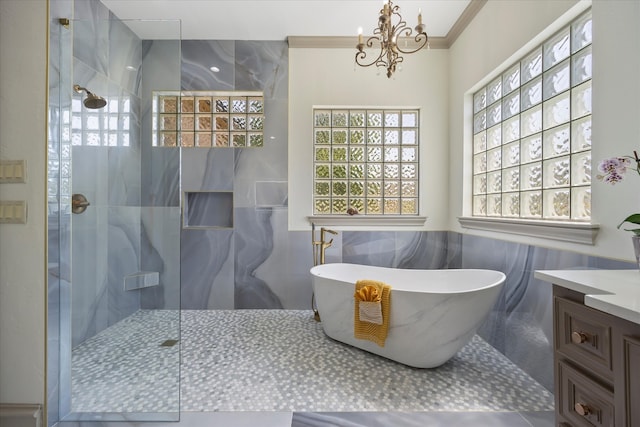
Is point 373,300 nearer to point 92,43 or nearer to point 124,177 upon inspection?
point 124,177

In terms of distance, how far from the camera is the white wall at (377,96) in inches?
120

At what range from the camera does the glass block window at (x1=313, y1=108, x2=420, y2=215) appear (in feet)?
10.3

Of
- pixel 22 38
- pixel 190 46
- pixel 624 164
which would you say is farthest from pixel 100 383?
pixel 190 46

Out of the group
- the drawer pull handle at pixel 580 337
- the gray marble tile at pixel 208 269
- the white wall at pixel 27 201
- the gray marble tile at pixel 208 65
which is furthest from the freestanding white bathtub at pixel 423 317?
the gray marble tile at pixel 208 65

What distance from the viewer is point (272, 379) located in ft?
6.11

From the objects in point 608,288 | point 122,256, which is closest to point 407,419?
point 608,288

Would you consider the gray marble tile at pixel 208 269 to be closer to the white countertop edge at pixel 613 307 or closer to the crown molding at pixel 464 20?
the white countertop edge at pixel 613 307

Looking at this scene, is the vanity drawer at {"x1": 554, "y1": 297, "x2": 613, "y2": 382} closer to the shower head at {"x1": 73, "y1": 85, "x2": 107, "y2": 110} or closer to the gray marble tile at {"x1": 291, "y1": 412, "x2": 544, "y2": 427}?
the gray marble tile at {"x1": 291, "y1": 412, "x2": 544, "y2": 427}

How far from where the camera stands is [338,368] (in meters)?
1.98

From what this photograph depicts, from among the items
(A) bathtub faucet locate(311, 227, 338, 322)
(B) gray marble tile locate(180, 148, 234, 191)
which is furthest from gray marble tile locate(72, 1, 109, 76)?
(A) bathtub faucet locate(311, 227, 338, 322)

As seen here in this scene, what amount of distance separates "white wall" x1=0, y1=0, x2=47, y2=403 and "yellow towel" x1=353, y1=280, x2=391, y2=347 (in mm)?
1798

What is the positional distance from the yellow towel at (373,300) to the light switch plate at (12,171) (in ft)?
6.66

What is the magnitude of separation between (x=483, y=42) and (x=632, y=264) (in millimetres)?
2015

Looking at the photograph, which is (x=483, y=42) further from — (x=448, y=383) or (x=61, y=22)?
(x=61, y=22)
